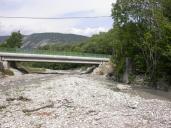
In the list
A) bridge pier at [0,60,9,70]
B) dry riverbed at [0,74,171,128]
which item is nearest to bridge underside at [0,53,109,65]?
bridge pier at [0,60,9,70]

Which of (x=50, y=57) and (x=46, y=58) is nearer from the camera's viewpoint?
(x=46, y=58)

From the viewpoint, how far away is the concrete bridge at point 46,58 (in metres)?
91.2

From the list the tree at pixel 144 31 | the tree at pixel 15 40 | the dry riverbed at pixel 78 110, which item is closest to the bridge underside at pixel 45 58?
the tree at pixel 144 31

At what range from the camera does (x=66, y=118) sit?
3062 centimetres

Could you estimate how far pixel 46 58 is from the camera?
320 ft

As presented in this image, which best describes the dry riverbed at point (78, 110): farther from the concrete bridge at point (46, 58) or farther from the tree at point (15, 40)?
the tree at point (15, 40)

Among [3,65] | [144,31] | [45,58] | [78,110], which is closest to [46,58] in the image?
[45,58]

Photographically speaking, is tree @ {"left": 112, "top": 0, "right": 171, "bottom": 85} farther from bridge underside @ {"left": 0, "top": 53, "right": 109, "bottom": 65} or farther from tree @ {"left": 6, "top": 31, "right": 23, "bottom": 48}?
tree @ {"left": 6, "top": 31, "right": 23, "bottom": 48}

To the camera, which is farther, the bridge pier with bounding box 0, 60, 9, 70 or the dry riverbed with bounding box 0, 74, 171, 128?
the bridge pier with bounding box 0, 60, 9, 70

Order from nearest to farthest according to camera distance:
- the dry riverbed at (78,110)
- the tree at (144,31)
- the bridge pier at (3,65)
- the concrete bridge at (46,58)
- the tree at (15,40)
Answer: the dry riverbed at (78,110) → the tree at (144,31) → the bridge pier at (3,65) → the concrete bridge at (46,58) → the tree at (15,40)

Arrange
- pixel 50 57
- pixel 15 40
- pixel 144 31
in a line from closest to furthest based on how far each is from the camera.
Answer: pixel 144 31 < pixel 50 57 < pixel 15 40

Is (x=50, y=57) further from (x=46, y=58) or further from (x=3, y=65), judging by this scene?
(x=3, y=65)

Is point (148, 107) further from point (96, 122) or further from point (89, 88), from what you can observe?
point (89, 88)

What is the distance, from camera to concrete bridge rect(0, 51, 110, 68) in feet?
299
